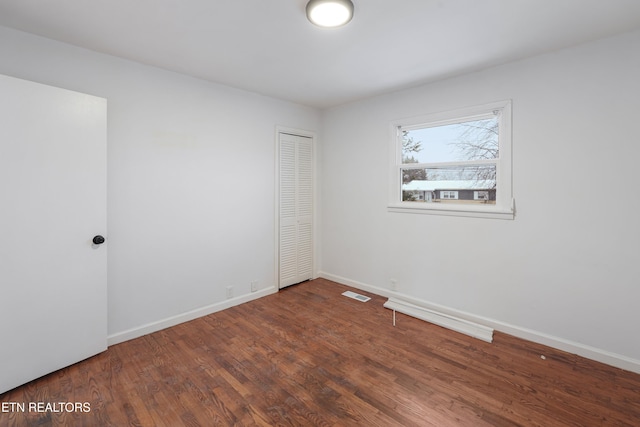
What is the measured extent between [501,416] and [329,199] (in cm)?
319

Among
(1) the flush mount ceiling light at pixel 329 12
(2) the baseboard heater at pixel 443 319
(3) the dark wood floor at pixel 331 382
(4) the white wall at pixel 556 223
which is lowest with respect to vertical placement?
(3) the dark wood floor at pixel 331 382

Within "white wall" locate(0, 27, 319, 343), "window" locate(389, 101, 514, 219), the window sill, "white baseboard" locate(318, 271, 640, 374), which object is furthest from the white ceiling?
"white baseboard" locate(318, 271, 640, 374)

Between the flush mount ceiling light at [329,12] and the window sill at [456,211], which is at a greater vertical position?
the flush mount ceiling light at [329,12]

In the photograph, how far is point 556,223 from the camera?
2.54 metres

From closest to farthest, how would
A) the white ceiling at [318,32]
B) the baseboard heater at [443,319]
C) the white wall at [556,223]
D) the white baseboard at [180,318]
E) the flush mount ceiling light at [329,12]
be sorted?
the flush mount ceiling light at [329,12] → the white ceiling at [318,32] → the white wall at [556,223] → the white baseboard at [180,318] → the baseboard heater at [443,319]

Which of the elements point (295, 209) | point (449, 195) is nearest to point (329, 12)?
point (449, 195)

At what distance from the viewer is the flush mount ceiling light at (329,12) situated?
1783mm

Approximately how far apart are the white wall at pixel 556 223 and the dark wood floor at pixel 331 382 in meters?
0.34

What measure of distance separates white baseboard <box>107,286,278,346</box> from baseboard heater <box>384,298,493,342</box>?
1.68 metres

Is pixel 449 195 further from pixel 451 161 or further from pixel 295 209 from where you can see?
pixel 295 209

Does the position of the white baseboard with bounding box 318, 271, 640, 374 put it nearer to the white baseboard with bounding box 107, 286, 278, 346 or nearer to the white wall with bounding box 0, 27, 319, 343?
the white baseboard with bounding box 107, 286, 278, 346

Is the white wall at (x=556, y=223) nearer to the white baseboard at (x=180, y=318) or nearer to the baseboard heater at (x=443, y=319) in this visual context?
the baseboard heater at (x=443, y=319)

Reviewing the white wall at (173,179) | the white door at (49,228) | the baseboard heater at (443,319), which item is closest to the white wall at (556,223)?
the baseboard heater at (443,319)

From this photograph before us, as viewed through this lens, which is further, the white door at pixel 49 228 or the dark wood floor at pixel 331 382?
the white door at pixel 49 228
